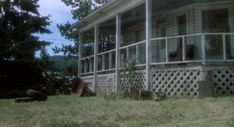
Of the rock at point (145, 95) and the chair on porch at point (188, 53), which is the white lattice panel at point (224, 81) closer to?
the chair on porch at point (188, 53)

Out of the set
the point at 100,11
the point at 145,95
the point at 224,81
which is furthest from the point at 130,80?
the point at 100,11

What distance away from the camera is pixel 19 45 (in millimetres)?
26266

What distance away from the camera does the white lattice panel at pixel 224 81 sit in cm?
1543

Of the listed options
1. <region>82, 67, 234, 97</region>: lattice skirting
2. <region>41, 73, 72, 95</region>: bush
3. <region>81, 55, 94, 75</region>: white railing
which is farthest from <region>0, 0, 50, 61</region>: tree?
<region>82, 67, 234, 97</region>: lattice skirting

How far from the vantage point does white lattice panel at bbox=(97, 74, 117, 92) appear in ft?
68.1

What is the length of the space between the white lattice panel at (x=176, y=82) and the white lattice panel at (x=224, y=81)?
0.68m

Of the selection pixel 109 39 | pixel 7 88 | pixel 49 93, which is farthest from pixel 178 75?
pixel 109 39

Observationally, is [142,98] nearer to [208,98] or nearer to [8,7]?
[208,98]

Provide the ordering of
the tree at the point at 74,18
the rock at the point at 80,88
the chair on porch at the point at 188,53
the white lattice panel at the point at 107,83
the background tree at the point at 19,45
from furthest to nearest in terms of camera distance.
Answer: the tree at the point at 74,18 < the background tree at the point at 19,45 < the white lattice panel at the point at 107,83 < the rock at the point at 80,88 < the chair on porch at the point at 188,53

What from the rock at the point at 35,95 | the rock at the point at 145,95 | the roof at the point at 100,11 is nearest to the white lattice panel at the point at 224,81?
the rock at the point at 145,95

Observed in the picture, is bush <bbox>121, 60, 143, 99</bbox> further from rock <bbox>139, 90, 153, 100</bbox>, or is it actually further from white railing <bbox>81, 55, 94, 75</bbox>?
white railing <bbox>81, 55, 94, 75</bbox>

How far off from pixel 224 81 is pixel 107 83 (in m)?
7.54

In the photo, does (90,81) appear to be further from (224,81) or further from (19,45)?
(224,81)

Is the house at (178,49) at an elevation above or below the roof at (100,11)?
below
